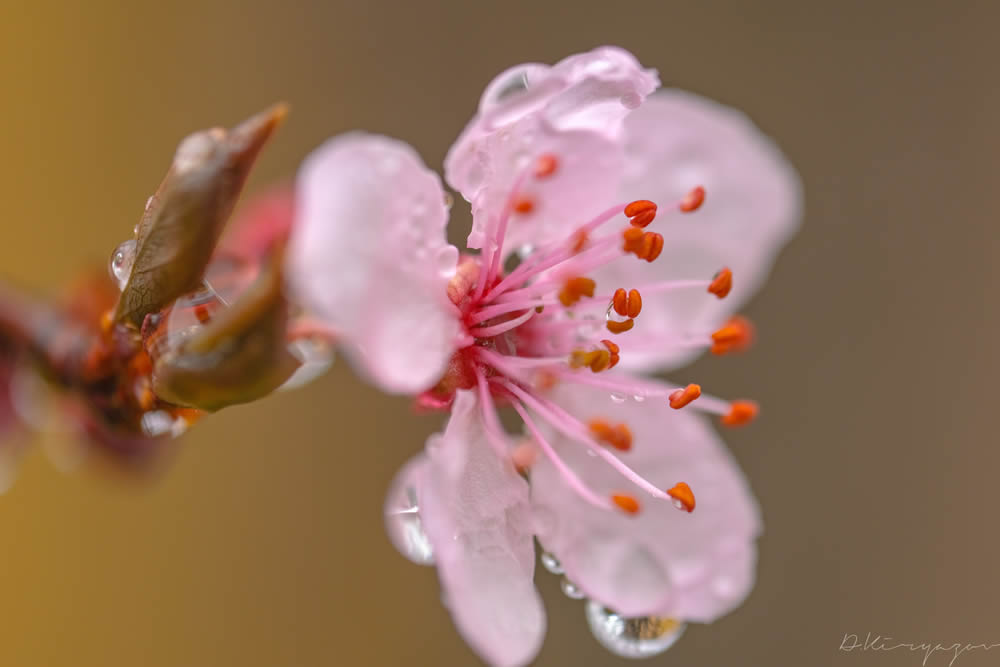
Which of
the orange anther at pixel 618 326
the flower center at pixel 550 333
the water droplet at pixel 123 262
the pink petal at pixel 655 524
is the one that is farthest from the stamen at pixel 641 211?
the water droplet at pixel 123 262

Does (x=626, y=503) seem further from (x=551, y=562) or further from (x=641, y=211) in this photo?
(x=641, y=211)

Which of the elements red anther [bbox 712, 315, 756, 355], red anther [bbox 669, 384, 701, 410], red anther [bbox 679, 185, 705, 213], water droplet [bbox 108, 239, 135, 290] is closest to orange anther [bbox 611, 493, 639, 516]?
red anther [bbox 669, 384, 701, 410]

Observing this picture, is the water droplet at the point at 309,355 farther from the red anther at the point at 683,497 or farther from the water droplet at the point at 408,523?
the red anther at the point at 683,497

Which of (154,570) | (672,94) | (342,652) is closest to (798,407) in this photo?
(342,652)

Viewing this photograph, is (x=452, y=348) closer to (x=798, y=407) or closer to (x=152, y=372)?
(x=152, y=372)

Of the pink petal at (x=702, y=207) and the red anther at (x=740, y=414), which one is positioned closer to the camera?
the red anther at (x=740, y=414)
